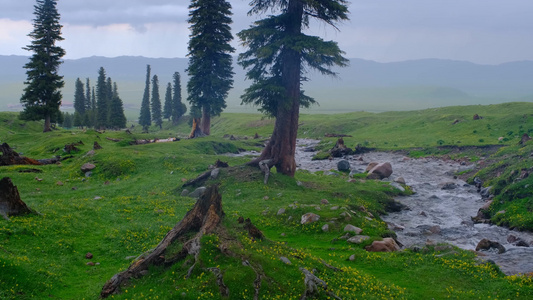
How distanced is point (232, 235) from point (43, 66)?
206ft

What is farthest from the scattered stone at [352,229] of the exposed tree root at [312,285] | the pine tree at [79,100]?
the pine tree at [79,100]

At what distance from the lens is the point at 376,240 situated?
59.5 ft

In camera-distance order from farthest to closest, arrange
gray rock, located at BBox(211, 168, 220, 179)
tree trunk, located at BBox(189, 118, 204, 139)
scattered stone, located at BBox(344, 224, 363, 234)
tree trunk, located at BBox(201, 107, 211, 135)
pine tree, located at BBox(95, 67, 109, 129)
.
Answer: pine tree, located at BBox(95, 67, 109, 129) < tree trunk, located at BBox(189, 118, 204, 139) < tree trunk, located at BBox(201, 107, 211, 135) < gray rock, located at BBox(211, 168, 220, 179) < scattered stone, located at BBox(344, 224, 363, 234)

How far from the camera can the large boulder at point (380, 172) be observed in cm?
3614

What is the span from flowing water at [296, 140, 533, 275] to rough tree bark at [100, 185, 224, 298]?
10.6 m

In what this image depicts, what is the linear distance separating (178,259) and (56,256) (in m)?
6.02

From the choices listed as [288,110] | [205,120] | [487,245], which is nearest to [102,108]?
[205,120]

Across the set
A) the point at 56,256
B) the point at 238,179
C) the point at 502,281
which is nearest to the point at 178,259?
the point at 56,256

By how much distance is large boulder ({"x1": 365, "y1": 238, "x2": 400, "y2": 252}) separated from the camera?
17.4 meters

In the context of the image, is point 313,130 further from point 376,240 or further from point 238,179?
point 376,240

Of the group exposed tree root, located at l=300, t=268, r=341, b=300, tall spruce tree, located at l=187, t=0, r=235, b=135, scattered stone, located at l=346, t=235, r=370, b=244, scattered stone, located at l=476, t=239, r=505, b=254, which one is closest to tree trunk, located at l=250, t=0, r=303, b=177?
scattered stone, located at l=346, t=235, r=370, b=244

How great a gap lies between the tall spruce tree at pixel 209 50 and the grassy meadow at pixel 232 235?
15.2 meters

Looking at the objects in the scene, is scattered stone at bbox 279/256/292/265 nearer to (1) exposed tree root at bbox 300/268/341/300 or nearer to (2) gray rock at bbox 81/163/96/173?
(1) exposed tree root at bbox 300/268/341/300

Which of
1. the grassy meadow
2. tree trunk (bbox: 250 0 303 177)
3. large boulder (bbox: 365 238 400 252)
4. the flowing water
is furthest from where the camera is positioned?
tree trunk (bbox: 250 0 303 177)
